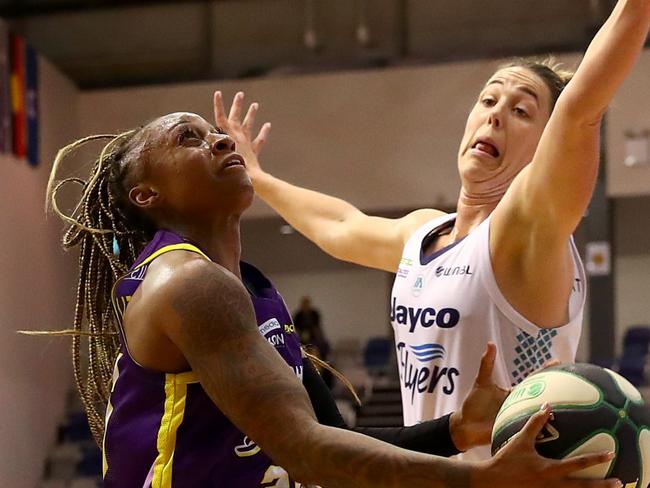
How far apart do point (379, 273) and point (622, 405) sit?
13.1 m

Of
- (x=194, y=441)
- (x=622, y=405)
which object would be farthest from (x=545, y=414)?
(x=194, y=441)

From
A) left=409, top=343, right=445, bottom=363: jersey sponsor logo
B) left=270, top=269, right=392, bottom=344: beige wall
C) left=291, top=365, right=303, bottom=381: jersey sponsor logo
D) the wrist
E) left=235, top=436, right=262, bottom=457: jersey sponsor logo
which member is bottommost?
left=270, top=269, right=392, bottom=344: beige wall

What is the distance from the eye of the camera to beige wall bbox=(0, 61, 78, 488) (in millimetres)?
10234

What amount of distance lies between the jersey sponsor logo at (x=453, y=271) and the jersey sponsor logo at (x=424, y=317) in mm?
105

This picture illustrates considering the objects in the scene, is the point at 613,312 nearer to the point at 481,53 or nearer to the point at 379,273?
the point at 481,53

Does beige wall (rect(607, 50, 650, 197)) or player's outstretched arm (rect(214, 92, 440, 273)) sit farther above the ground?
beige wall (rect(607, 50, 650, 197))

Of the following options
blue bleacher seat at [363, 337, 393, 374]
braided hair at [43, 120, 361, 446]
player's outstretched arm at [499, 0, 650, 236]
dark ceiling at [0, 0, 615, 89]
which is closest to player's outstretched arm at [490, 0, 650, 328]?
player's outstretched arm at [499, 0, 650, 236]

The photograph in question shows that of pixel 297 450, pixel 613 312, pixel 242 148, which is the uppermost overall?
pixel 242 148

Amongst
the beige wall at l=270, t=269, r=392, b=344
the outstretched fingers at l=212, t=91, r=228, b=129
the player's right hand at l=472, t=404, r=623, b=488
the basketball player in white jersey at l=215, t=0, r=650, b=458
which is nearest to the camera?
the player's right hand at l=472, t=404, r=623, b=488

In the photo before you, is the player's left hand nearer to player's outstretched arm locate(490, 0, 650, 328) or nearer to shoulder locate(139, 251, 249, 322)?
player's outstretched arm locate(490, 0, 650, 328)

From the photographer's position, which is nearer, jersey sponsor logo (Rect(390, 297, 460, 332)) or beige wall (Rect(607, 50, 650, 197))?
jersey sponsor logo (Rect(390, 297, 460, 332))

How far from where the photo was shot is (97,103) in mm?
12617

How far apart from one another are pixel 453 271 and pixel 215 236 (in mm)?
894

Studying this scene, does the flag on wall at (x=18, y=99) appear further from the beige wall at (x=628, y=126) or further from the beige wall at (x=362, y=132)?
the beige wall at (x=628, y=126)
